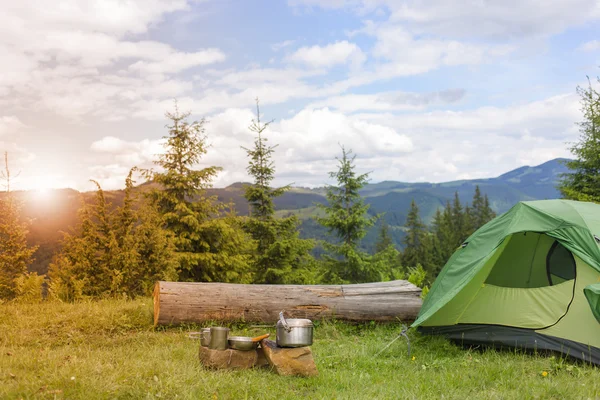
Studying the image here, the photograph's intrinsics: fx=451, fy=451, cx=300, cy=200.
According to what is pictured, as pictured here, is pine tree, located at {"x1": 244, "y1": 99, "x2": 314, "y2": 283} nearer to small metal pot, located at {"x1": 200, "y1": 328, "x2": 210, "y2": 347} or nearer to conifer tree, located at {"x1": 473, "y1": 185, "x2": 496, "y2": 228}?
small metal pot, located at {"x1": 200, "y1": 328, "x2": 210, "y2": 347}

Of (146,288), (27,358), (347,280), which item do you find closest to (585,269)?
(27,358)

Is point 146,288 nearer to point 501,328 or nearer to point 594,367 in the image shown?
point 501,328

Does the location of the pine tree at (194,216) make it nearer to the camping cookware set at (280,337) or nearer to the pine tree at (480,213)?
the camping cookware set at (280,337)

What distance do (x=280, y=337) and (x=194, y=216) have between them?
10.9 metres

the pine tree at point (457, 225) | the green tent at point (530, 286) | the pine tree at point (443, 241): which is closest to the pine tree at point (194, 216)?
the green tent at point (530, 286)

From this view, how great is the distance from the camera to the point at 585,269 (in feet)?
22.6

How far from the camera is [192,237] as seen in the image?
15734mm

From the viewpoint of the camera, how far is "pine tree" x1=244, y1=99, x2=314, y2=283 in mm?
18094

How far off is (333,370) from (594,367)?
3.58 m

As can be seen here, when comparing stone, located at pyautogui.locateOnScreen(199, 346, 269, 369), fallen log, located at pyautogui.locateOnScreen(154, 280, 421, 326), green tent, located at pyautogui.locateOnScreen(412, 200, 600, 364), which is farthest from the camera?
fallen log, located at pyautogui.locateOnScreen(154, 280, 421, 326)

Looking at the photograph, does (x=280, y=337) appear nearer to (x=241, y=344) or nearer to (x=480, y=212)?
(x=241, y=344)

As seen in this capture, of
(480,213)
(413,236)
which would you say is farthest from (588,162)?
(480,213)


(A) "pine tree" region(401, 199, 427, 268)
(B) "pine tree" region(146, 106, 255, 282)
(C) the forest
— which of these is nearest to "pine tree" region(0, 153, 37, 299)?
(C) the forest

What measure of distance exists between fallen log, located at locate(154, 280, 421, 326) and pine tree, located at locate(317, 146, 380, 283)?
29.9 ft
